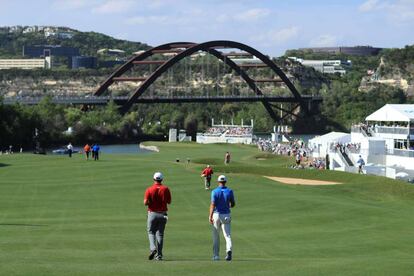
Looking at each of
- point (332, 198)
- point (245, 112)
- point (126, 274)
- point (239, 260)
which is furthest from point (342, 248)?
point (245, 112)

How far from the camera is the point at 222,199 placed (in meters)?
18.9

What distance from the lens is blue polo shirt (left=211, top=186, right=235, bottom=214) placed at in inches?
744

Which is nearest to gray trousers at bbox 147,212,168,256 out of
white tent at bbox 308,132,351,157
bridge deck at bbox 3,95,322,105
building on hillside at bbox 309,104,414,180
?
building on hillside at bbox 309,104,414,180

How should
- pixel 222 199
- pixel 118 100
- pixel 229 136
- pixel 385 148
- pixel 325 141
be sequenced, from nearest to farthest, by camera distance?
pixel 222 199 → pixel 385 148 → pixel 325 141 → pixel 229 136 → pixel 118 100

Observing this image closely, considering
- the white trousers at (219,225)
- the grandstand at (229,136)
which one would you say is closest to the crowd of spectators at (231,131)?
the grandstand at (229,136)

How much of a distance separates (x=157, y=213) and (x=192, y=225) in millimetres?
8406

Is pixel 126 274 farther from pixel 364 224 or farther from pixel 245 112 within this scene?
pixel 245 112

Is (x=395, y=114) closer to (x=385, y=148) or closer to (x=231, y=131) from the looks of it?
(x=385, y=148)

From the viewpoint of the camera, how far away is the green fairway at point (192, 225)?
57.2ft

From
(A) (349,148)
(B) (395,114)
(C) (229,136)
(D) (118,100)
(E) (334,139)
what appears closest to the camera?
(A) (349,148)

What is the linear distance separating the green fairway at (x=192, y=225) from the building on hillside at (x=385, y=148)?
38.8 ft

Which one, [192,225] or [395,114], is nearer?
[192,225]

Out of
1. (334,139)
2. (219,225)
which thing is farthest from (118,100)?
(219,225)

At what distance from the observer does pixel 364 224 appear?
27812 mm
